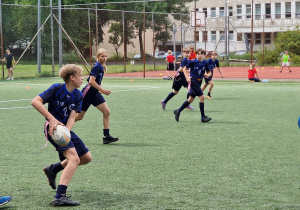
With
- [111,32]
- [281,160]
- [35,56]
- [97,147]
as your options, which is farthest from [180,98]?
[111,32]

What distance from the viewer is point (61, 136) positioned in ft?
17.4

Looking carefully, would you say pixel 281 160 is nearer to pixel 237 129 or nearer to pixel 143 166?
pixel 143 166

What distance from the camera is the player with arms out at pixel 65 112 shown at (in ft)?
17.6

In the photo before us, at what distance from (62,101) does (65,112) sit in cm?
13

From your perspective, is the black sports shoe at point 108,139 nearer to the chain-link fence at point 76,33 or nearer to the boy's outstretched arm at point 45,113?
the boy's outstretched arm at point 45,113

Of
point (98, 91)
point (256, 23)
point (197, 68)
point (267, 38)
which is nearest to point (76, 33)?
point (197, 68)

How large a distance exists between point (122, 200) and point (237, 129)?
5.87 m

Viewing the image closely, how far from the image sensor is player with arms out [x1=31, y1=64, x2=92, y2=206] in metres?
5.38

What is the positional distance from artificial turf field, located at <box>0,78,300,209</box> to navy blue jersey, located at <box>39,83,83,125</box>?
90 centimetres

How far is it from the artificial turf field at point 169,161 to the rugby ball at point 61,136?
0.67 m

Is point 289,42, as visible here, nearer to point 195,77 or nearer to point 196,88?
point 195,77

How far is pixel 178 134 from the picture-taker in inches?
415

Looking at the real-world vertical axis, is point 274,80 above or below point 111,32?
below

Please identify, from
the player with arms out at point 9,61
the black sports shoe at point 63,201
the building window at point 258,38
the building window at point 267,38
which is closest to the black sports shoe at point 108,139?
the black sports shoe at point 63,201
